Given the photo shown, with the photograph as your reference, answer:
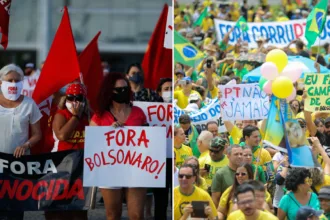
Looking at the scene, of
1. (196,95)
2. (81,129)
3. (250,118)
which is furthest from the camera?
(196,95)

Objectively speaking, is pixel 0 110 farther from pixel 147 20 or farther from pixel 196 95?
pixel 147 20

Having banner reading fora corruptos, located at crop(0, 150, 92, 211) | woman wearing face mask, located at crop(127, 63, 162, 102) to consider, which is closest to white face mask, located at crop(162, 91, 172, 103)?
woman wearing face mask, located at crop(127, 63, 162, 102)

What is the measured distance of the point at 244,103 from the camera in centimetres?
1312

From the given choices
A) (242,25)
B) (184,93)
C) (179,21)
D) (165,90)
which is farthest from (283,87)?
(179,21)

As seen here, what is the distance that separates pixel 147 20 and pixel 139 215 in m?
29.1

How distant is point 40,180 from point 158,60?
19.0 ft

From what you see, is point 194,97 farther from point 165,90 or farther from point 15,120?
point 15,120

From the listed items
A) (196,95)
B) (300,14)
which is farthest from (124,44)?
(196,95)

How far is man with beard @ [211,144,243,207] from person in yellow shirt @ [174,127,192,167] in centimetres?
114

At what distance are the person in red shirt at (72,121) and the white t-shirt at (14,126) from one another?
0.94 feet

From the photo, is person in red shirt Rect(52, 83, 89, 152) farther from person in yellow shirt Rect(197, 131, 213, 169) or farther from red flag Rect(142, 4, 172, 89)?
red flag Rect(142, 4, 172, 89)

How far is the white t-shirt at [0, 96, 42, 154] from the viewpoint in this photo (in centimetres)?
1139

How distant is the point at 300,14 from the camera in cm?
3012

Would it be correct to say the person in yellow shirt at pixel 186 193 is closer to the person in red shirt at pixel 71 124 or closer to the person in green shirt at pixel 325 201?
the person in green shirt at pixel 325 201
